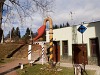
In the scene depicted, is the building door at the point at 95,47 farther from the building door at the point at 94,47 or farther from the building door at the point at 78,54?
the building door at the point at 78,54

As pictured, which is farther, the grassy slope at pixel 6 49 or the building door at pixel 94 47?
the grassy slope at pixel 6 49

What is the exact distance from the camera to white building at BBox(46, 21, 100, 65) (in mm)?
20953

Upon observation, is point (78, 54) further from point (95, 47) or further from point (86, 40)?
point (95, 47)

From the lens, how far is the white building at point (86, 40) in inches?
825

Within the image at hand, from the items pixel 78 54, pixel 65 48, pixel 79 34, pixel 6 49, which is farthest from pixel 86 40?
pixel 6 49

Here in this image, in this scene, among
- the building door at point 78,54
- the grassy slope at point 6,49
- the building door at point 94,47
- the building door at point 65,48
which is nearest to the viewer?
the building door at point 94,47

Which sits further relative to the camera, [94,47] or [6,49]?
[6,49]

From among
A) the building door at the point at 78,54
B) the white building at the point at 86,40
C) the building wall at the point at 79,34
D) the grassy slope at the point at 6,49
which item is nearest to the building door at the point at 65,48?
the white building at the point at 86,40

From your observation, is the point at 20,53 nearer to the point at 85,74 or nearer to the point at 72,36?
the point at 72,36

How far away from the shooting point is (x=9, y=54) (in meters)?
33.5

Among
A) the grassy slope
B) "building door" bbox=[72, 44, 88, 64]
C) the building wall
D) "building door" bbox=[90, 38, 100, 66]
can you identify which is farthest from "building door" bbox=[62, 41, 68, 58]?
the grassy slope

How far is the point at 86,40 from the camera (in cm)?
2208

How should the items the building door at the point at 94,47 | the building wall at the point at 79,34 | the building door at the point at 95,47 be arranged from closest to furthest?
1. the building door at the point at 95,47
2. the building door at the point at 94,47
3. the building wall at the point at 79,34

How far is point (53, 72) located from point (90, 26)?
26.5 feet
